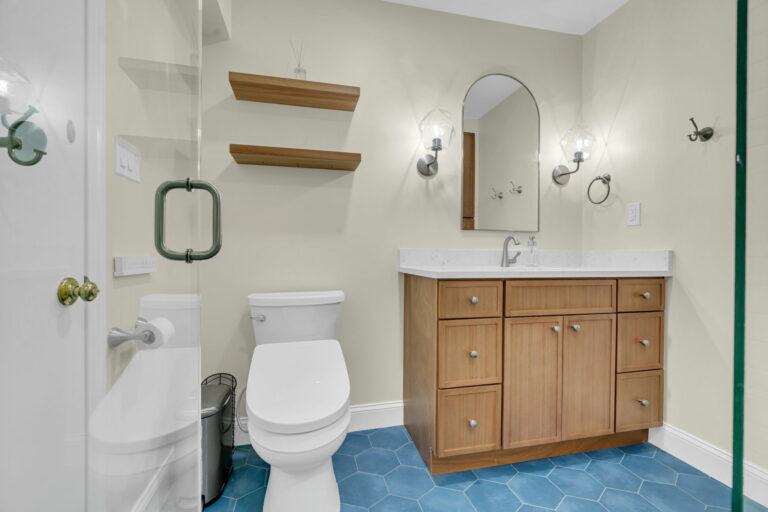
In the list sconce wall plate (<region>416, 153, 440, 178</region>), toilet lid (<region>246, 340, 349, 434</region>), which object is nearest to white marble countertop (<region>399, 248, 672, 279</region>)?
sconce wall plate (<region>416, 153, 440, 178</region>)

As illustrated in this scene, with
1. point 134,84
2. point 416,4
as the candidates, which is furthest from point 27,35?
point 416,4

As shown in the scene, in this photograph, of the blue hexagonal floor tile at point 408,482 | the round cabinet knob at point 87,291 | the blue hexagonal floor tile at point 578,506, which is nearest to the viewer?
the round cabinet knob at point 87,291

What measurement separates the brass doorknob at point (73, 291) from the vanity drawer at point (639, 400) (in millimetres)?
2024

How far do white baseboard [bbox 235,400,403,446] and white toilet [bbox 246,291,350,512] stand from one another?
1.86 ft

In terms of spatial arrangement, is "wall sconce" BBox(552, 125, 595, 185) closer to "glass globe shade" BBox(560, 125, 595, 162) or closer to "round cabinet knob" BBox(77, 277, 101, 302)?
"glass globe shade" BBox(560, 125, 595, 162)

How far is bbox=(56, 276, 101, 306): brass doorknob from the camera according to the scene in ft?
1.92

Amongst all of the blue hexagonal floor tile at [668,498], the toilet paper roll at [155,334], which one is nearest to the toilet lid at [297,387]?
the toilet paper roll at [155,334]

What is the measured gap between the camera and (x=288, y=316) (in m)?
1.59

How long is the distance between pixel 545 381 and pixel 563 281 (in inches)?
18.3

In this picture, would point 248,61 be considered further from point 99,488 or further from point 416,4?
point 99,488

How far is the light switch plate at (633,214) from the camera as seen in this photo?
74.1 inches

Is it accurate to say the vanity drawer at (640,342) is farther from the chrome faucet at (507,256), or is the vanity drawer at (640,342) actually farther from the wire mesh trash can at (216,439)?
the wire mesh trash can at (216,439)

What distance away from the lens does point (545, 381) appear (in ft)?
5.12

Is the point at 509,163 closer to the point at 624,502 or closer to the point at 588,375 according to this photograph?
the point at 588,375
